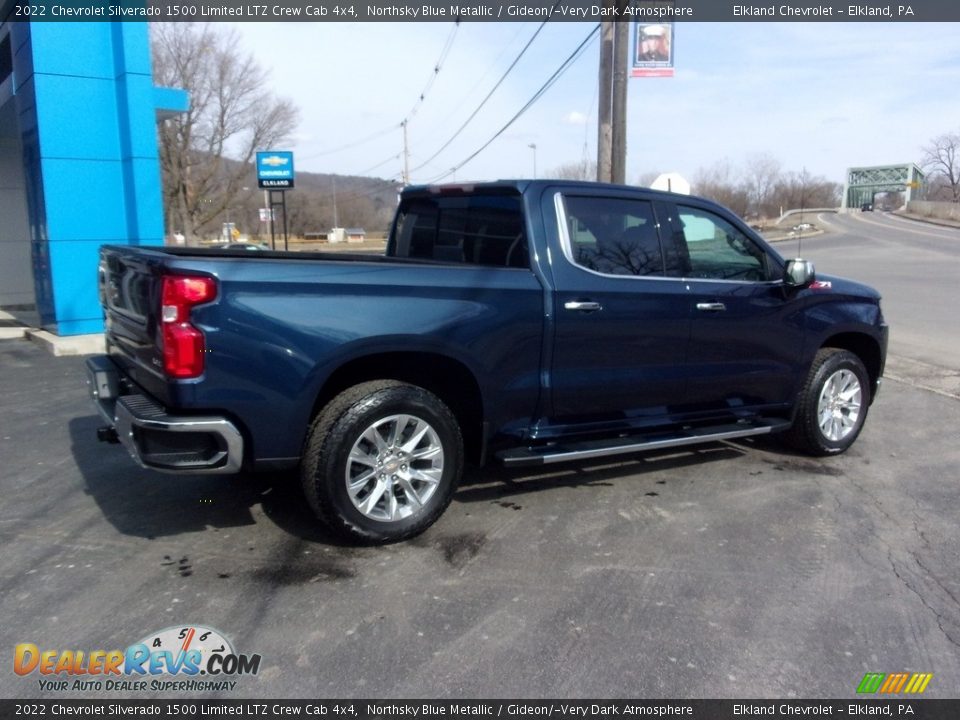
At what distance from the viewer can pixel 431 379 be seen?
4.41 meters

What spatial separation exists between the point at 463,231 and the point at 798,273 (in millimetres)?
2257

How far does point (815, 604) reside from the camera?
3564 mm

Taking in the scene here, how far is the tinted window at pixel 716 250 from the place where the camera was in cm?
513

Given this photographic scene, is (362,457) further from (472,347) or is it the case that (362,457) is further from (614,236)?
(614,236)

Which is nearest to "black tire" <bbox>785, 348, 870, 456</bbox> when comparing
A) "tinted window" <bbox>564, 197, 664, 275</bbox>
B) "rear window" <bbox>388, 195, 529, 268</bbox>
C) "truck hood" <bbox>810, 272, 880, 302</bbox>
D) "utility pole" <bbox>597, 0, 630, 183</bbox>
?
"truck hood" <bbox>810, 272, 880, 302</bbox>

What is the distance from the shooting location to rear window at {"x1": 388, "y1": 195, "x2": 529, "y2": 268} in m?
4.68

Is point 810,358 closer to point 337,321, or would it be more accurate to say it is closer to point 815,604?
point 815,604

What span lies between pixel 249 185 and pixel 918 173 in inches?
2219

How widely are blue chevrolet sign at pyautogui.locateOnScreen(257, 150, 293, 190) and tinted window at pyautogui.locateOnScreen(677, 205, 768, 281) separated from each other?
16258 mm

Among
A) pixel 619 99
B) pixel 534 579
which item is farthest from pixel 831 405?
pixel 619 99

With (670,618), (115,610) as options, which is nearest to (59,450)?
(115,610)

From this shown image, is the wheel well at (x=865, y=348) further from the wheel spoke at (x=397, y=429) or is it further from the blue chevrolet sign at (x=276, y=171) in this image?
the blue chevrolet sign at (x=276, y=171)

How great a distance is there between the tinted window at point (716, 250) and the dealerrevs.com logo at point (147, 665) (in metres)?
3.51

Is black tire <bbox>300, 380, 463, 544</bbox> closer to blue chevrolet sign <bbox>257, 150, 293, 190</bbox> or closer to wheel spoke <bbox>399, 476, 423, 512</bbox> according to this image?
wheel spoke <bbox>399, 476, 423, 512</bbox>
